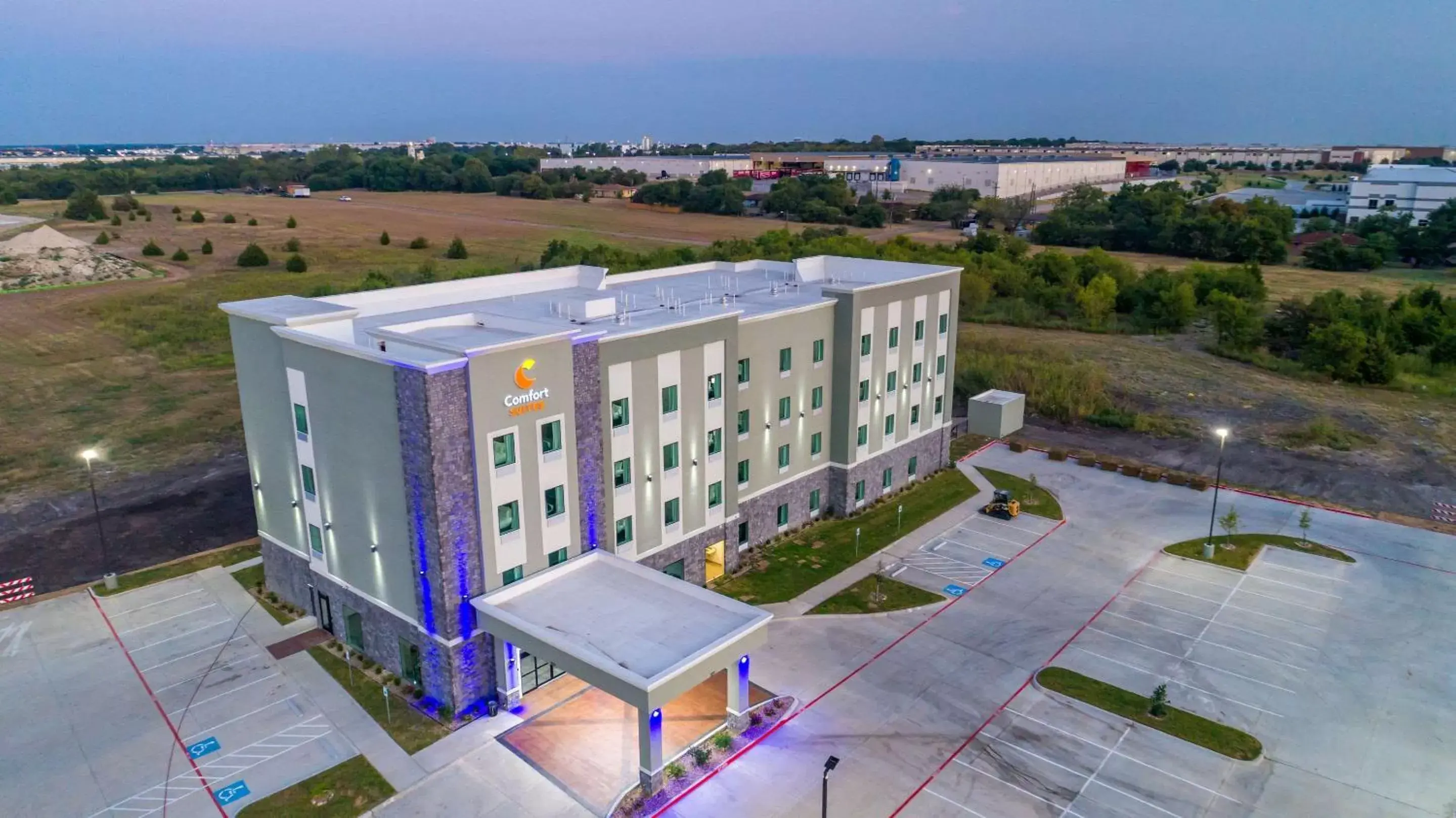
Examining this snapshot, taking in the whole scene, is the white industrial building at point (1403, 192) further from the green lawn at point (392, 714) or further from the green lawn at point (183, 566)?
the green lawn at point (183, 566)

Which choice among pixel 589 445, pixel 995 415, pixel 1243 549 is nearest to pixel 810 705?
pixel 589 445

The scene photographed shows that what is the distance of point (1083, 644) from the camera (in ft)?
119

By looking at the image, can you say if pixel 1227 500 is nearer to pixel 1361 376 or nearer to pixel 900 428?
pixel 900 428

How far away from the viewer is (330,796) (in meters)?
26.9

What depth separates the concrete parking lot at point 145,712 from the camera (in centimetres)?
2725

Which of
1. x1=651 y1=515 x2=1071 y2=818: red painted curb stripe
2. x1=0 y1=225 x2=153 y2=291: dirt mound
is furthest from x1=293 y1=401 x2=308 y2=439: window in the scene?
x1=0 y1=225 x2=153 y2=291: dirt mound

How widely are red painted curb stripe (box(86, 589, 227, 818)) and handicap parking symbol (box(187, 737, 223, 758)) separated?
11 cm

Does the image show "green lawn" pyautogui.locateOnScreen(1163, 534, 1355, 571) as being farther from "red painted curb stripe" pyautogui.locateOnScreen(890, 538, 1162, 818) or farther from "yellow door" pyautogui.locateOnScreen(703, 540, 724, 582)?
"yellow door" pyautogui.locateOnScreen(703, 540, 724, 582)

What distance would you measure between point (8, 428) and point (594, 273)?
47.7 m

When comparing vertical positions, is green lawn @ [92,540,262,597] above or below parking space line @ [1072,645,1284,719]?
above

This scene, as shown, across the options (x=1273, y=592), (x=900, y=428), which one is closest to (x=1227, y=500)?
(x=1273, y=592)

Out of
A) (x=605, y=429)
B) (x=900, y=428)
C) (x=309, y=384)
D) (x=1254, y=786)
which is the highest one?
(x=309, y=384)

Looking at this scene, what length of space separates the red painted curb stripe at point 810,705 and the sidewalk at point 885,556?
13.9 ft

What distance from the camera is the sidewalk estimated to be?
3897 centimetres
